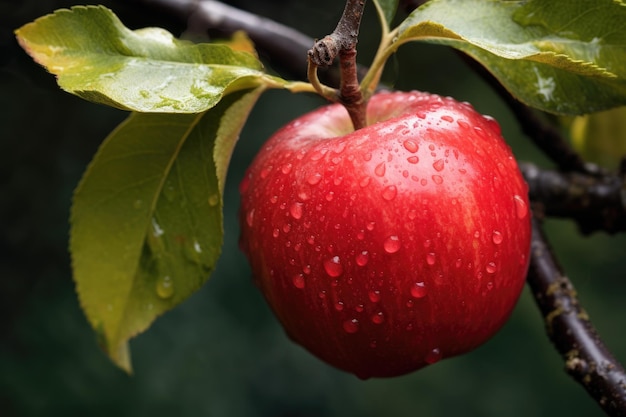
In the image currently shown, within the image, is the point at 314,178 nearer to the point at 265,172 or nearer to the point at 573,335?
the point at 265,172

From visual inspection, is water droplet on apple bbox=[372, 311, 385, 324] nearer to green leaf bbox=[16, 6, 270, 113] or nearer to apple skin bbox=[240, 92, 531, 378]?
apple skin bbox=[240, 92, 531, 378]

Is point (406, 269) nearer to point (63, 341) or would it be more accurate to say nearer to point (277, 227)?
point (277, 227)

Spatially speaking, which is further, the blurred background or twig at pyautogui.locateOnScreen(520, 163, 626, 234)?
the blurred background

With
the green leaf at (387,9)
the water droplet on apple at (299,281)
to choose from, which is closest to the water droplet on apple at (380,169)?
Result: the water droplet on apple at (299,281)

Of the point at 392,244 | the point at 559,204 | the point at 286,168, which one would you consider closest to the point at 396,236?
the point at 392,244

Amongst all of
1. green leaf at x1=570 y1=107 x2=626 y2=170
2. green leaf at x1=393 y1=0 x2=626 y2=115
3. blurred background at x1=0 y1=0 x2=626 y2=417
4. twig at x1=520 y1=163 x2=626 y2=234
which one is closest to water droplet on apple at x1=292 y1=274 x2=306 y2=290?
green leaf at x1=393 y1=0 x2=626 y2=115

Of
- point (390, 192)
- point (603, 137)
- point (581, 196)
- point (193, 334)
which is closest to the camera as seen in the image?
point (390, 192)
